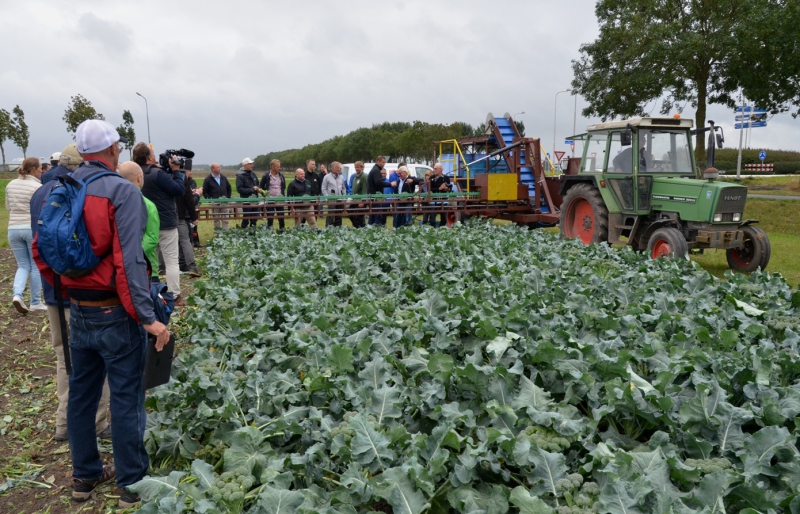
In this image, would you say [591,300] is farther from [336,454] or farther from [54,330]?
[54,330]

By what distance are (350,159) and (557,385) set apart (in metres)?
77.1

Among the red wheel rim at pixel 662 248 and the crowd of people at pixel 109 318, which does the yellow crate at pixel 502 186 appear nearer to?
the red wheel rim at pixel 662 248

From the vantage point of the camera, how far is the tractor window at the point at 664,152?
35.7 feet

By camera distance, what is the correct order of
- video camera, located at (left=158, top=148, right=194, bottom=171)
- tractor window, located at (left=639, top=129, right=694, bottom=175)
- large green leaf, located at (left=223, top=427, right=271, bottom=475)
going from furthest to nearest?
tractor window, located at (left=639, top=129, right=694, bottom=175)
video camera, located at (left=158, top=148, right=194, bottom=171)
large green leaf, located at (left=223, top=427, right=271, bottom=475)

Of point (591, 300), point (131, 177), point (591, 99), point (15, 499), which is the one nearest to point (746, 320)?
point (591, 300)

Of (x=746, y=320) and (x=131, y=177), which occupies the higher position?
(x=131, y=177)

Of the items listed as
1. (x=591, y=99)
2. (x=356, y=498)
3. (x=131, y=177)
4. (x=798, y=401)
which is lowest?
(x=356, y=498)

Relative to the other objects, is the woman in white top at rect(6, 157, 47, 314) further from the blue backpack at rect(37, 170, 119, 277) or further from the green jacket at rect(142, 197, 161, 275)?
the blue backpack at rect(37, 170, 119, 277)

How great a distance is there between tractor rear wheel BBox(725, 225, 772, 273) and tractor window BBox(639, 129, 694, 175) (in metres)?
1.49

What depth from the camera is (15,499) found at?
3.87 metres

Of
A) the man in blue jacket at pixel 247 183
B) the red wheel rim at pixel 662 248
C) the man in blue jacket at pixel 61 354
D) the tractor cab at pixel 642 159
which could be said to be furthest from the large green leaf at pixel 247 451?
the man in blue jacket at pixel 247 183

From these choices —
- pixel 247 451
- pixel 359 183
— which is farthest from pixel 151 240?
pixel 359 183

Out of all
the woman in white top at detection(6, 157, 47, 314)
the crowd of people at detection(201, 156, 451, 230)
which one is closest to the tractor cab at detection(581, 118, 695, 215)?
the crowd of people at detection(201, 156, 451, 230)

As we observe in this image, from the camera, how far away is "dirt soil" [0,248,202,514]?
380 centimetres
